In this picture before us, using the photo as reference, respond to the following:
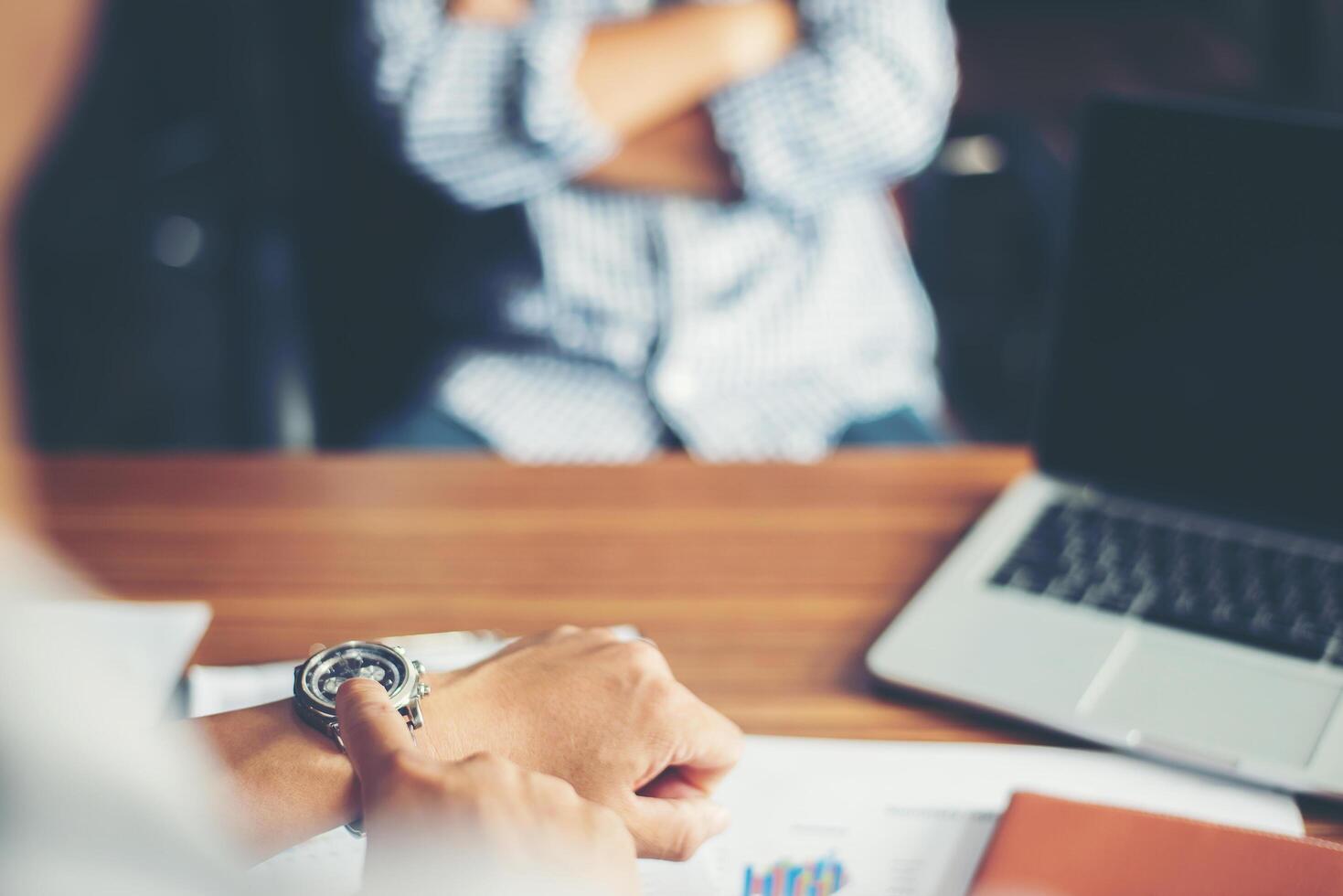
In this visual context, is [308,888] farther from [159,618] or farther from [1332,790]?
[1332,790]

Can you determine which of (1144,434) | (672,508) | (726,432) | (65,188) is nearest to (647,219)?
(726,432)

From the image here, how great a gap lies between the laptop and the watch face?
0.27 m

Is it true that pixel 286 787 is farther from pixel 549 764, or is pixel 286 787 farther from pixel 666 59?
pixel 666 59

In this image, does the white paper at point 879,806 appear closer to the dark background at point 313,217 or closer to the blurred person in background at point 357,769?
the blurred person in background at point 357,769

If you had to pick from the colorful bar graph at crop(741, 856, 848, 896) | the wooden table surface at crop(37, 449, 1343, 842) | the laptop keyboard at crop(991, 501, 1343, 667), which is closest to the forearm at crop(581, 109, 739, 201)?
the wooden table surface at crop(37, 449, 1343, 842)

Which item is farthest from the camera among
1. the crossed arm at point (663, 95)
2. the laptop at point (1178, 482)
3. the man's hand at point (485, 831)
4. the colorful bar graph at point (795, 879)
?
the crossed arm at point (663, 95)

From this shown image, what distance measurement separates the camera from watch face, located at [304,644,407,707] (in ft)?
2.04

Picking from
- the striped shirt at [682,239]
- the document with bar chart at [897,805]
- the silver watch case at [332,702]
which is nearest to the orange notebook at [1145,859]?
the document with bar chart at [897,805]

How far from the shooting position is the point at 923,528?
892 millimetres

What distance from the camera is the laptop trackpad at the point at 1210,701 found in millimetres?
650

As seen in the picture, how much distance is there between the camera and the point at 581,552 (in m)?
0.87

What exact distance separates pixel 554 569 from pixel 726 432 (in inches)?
18.1

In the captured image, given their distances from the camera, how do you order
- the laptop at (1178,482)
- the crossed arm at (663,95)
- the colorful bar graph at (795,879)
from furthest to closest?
the crossed arm at (663,95)
the laptop at (1178,482)
the colorful bar graph at (795,879)

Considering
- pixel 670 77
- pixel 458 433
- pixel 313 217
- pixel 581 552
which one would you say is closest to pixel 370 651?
pixel 581 552
